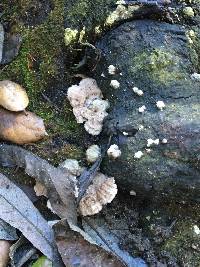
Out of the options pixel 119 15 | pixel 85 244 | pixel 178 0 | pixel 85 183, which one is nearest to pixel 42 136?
pixel 85 183

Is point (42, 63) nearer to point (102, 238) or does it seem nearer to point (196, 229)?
point (102, 238)

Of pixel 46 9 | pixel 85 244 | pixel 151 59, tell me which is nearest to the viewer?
pixel 85 244

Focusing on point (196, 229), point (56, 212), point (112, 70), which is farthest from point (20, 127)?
point (196, 229)

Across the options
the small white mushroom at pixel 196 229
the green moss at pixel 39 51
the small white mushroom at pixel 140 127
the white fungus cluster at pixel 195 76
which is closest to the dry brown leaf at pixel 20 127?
the green moss at pixel 39 51

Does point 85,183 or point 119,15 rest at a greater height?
point 119,15

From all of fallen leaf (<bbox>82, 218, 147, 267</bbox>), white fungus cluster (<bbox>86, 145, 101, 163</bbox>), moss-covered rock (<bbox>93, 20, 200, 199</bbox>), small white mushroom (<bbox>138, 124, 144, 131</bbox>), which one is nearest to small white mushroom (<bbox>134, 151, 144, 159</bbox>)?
moss-covered rock (<bbox>93, 20, 200, 199</bbox>)

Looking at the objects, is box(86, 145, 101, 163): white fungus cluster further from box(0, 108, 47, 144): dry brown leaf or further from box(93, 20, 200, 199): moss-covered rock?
box(0, 108, 47, 144): dry brown leaf

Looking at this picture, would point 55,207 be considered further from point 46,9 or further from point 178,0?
point 178,0
